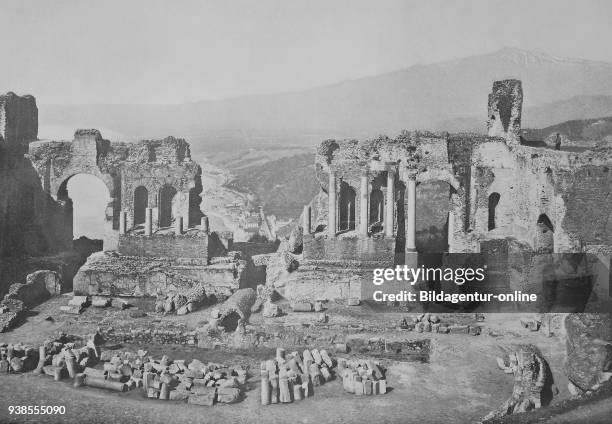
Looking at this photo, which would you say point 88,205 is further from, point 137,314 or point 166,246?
point 137,314

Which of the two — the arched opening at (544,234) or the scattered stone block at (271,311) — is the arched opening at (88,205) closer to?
the scattered stone block at (271,311)

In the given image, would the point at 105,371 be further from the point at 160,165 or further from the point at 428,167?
the point at 428,167

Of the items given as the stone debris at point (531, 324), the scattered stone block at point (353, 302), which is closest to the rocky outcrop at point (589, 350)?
the stone debris at point (531, 324)

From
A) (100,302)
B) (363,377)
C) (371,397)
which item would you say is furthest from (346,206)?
(371,397)

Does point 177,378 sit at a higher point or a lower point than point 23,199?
lower

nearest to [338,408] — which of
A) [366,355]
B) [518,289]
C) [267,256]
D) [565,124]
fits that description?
[366,355]

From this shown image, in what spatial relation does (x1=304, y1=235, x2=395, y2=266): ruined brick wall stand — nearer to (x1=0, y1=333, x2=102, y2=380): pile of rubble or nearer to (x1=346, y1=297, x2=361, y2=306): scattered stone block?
(x1=346, y1=297, x2=361, y2=306): scattered stone block
